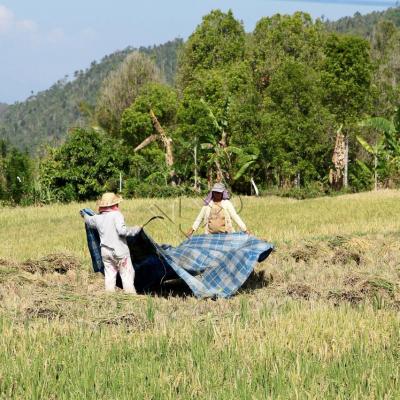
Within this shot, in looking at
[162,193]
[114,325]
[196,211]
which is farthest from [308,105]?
[114,325]

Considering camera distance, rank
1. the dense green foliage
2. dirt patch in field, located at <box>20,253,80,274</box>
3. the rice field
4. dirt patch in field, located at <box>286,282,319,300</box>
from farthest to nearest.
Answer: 1. the dense green foliage
2. dirt patch in field, located at <box>20,253,80,274</box>
3. dirt patch in field, located at <box>286,282,319,300</box>
4. the rice field

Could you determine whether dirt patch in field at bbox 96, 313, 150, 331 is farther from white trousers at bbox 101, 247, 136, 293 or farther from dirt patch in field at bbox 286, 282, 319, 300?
dirt patch in field at bbox 286, 282, 319, 300

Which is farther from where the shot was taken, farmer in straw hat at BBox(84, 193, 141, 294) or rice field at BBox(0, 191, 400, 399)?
farmer in straw hat at BBox(84, 193, 141, 294)

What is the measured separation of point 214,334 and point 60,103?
10294cm

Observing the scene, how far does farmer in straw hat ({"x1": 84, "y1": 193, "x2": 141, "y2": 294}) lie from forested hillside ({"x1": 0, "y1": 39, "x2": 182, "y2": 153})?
3117 inches

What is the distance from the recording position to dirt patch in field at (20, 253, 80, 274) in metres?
7.69

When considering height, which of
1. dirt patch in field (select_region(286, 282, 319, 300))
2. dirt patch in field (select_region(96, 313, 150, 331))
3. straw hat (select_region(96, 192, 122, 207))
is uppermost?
straw hat (select_region(96, 192, 122, 207))

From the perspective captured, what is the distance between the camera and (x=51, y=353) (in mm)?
3998

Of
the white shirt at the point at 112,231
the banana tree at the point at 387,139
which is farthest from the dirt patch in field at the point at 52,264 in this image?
the banana tree at the point at 387,139

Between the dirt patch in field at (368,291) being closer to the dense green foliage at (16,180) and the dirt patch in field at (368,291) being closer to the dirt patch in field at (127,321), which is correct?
the dirt patch in field at (127,321)

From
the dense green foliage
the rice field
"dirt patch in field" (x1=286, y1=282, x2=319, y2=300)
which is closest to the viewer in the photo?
the rice field

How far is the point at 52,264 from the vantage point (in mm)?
7836

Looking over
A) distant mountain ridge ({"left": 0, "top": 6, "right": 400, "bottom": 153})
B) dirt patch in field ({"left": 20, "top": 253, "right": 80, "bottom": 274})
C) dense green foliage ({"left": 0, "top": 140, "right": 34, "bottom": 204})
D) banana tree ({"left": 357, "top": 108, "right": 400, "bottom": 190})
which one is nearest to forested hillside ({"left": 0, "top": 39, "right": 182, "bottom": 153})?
distant mountain ridge ({"left": 0, "top": 6, "right": 400, "bottom": 153})

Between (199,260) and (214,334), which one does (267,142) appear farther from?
(214,334)
